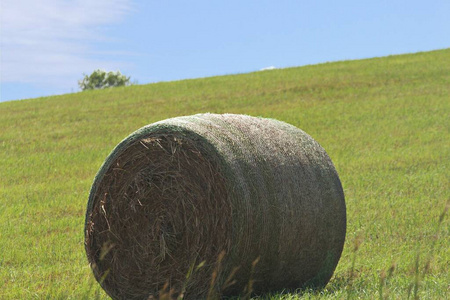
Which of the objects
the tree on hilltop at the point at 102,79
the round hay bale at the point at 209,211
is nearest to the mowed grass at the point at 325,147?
the round hay bale at the point at 209,211

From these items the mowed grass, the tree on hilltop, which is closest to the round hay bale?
the mowed grass

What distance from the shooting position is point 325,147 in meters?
18.8

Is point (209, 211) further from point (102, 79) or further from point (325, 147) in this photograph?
point (102, 79)

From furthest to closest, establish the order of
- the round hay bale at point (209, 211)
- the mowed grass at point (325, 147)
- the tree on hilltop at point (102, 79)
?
the tree on hilltop at point (102, 79) < the mowed grass at point (325, 147) < the round hay bale at point (209, 211)

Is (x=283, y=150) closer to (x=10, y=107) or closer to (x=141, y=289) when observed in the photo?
(x=141, y=289)

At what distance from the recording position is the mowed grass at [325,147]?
7.55m

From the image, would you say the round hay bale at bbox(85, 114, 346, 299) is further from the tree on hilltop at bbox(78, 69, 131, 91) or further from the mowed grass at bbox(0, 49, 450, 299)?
the tree on hilltop at bbox(78, 69, 131, 91)

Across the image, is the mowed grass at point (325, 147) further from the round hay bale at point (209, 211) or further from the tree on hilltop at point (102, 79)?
the tree on hilltop at point (102, 79)

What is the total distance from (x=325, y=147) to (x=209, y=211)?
Answer: 43.4ft

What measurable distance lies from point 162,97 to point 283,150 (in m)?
24.8

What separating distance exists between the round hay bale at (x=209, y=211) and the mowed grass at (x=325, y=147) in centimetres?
47

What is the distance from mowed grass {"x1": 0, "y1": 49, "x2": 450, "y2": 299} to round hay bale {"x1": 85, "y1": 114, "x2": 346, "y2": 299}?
47 cm

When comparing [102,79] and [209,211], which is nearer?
[209,211]

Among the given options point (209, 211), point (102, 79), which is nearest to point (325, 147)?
point (209, 211)
